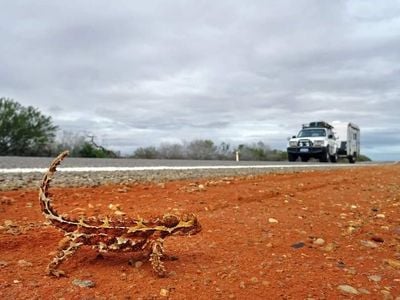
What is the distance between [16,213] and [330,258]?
11.4 ft

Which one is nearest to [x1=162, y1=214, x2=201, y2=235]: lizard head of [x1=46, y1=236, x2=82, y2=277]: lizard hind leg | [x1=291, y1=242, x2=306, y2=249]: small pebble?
[x1=46, y1=236, x2=82, y2=277]: lizard hind leg

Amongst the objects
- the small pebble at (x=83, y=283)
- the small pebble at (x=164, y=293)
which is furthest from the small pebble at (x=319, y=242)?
the small pebble at (x=83, y=283)

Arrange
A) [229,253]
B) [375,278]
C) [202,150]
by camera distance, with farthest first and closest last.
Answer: [202,150]
[229,253]
[375,278]

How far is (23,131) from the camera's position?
28.1 metres

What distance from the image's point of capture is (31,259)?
137 inches

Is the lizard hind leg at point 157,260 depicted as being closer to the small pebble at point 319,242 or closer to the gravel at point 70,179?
the small pebble at point 319,242

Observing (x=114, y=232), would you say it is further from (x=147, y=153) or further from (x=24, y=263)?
(x=147, y=153)

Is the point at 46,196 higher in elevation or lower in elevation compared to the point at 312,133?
lower

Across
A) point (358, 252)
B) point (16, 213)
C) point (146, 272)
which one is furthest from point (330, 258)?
point (16, 213)

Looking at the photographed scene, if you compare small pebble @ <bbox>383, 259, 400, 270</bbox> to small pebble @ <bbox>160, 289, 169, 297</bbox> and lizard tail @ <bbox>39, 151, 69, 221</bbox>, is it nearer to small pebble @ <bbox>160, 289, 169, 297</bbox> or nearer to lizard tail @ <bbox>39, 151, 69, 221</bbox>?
small pebble @ <bbox>160, 289, 169, 297</bbox>

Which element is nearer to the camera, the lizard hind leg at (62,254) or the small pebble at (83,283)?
the small pebble at (83,283)

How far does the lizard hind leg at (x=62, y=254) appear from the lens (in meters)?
3.09

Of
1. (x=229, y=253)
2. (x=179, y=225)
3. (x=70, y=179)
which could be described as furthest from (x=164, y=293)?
(x=70, y=179)

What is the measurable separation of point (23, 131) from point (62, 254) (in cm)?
2698
